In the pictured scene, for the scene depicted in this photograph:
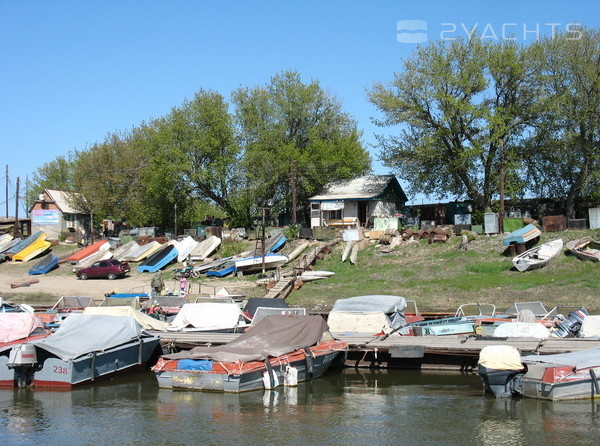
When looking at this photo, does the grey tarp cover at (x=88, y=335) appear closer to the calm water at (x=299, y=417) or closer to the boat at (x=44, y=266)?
the calm water at (x=299, y=417)

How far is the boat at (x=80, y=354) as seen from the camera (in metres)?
19.7

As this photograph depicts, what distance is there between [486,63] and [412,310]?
80.6ft

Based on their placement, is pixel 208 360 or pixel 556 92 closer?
pixel 208 360

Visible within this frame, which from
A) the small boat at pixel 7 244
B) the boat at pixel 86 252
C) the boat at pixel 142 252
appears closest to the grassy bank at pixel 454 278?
the boat at pixel 142 252

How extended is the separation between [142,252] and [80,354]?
30.1 metres

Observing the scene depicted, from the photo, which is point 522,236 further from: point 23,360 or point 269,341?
point 23,360

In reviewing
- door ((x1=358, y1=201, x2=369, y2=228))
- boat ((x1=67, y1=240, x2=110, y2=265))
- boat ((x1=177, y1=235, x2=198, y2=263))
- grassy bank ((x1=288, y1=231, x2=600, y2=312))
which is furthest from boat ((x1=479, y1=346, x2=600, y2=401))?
Answer: boat ((x1=67, y1=240, x2=110, y2=265))

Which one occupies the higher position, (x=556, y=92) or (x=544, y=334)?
(x=556, y=92)

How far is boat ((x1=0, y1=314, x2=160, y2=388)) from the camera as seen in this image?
64.7ft

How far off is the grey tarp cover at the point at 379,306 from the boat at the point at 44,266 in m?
30.1

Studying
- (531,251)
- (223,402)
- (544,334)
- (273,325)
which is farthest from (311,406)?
(531,251)

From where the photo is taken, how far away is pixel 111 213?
214 feet

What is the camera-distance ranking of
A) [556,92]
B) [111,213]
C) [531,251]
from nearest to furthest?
[531,251] → [556,92] → [111,213]

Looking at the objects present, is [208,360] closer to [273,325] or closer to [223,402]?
[223,402]
